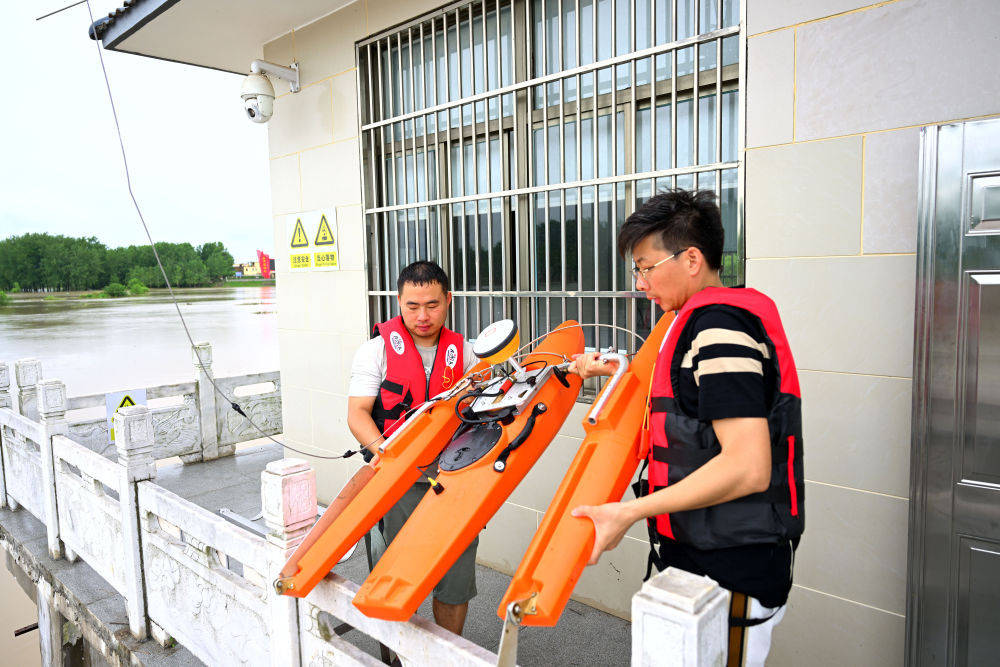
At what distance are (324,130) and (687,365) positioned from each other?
12.1ft

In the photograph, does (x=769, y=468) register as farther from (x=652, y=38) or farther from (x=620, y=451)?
(x=652, y=38)

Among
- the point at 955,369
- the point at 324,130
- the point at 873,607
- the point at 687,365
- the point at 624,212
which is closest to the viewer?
the point at 687,365

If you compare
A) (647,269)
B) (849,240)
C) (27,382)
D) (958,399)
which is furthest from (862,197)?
(27,382)

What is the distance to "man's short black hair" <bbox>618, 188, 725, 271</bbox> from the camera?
1404 mm

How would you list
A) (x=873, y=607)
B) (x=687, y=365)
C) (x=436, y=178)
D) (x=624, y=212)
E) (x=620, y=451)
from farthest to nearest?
(x=436, y=178) → (x=624, y=212) → (x=873, y=607) → (x=620, y=451) → (x=687, y=365)

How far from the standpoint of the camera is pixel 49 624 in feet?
13.0

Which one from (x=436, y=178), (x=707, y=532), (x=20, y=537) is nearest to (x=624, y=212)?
(x=436, y=178)

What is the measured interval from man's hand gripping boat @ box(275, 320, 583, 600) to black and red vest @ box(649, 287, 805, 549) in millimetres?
440

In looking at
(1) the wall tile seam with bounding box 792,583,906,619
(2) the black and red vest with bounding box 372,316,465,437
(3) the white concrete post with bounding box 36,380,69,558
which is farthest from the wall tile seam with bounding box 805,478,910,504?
(3) the white concrete post with bounding box 36,380,69,558

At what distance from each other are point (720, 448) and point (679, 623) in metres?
0.44

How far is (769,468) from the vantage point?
121cm

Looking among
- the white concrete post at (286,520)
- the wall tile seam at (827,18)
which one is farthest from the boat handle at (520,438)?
the wall tile seam at (827,18)

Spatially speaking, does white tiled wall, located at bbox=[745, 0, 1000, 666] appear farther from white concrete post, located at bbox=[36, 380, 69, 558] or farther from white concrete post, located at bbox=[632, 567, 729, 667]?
white concrete post, located at bbox=[36, 380, 69, 558]

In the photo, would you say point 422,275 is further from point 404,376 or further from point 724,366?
point 724,366
